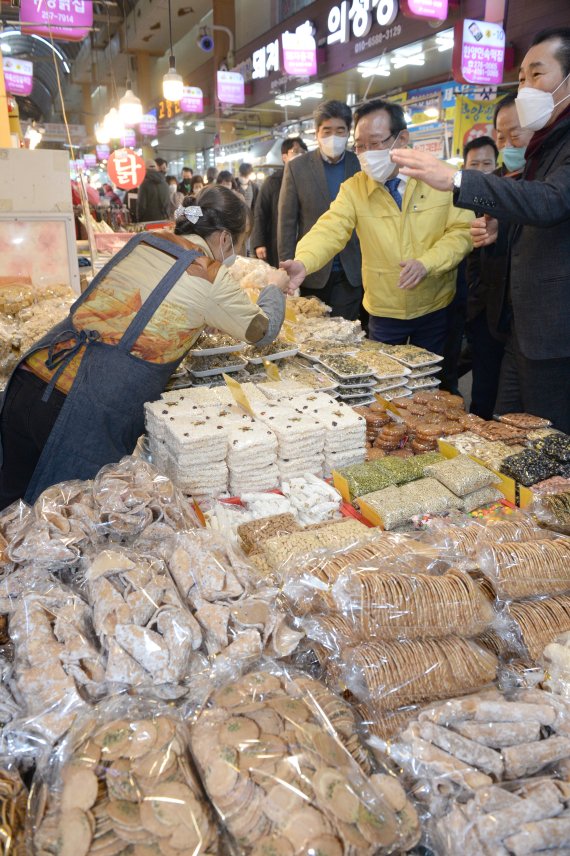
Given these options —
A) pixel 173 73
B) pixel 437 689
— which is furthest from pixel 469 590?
pixel 173 73

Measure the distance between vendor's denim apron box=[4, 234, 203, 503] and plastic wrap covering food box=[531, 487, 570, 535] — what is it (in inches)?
57.3

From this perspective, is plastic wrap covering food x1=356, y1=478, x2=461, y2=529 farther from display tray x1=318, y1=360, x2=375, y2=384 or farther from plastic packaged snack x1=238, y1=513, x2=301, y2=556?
display tray x1=318, y1=360, x2=375, y2=384

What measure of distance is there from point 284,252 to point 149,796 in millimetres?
5199

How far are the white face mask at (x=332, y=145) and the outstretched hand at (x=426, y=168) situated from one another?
93.1 inches

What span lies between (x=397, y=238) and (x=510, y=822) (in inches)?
130

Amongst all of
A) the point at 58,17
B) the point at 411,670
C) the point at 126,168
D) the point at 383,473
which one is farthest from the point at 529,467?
the point at 126,168

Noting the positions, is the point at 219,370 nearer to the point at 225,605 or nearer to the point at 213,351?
the point at 213,351

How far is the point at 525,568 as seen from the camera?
4.77 feet

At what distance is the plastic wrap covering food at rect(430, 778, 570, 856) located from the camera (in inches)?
35.3

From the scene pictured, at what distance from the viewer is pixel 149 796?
917 mm

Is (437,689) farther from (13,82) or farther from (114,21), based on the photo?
(114,21)

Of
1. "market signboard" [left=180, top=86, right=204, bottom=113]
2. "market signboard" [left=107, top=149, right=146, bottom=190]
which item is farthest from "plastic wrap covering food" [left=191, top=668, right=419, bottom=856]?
"market signboard" [left=180, top=86, right=204, bottom=113]

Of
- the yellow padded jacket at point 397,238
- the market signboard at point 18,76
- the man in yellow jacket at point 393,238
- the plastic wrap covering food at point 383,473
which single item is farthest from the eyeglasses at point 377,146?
the market signboard at point 18,76

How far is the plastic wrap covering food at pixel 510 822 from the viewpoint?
896 mm
